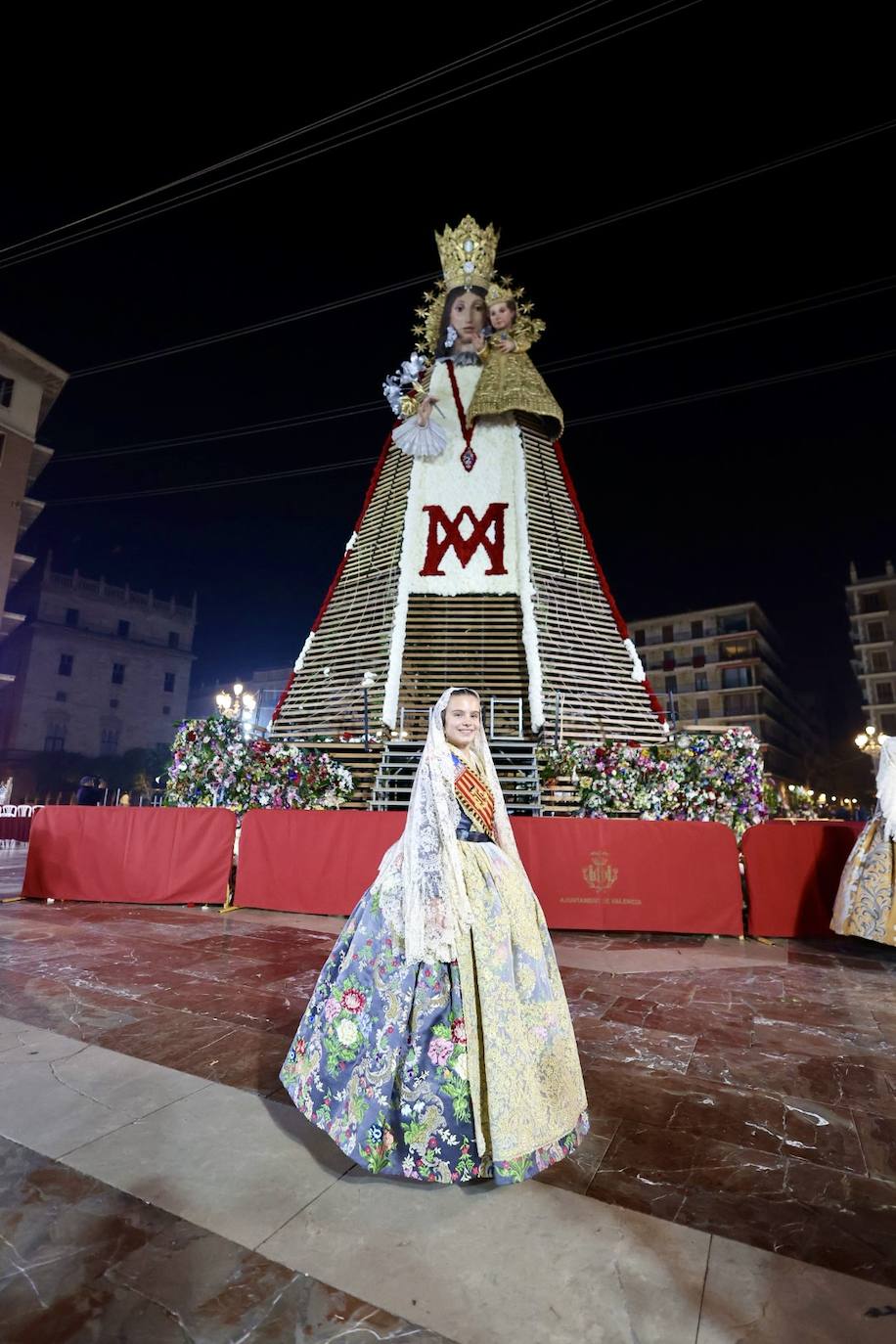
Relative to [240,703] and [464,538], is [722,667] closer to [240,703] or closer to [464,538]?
[464,538]

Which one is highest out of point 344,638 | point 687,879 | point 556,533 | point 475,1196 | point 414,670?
point 556,533

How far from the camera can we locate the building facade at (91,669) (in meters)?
38.5

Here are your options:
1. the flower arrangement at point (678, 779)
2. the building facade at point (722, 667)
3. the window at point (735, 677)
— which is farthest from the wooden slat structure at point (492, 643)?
the window at point (735, 677)

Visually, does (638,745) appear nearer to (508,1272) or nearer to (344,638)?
(344,638)

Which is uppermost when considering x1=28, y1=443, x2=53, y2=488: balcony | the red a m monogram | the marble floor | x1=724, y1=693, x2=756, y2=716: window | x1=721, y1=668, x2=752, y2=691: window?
x1=28, y1=443, x2=53, y2=488: balcony

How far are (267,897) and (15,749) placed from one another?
36.8 metres

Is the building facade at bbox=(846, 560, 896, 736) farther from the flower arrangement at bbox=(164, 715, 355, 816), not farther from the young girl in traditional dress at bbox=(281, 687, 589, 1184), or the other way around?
the young girl in traditional dress at bbox=(281, 687, 589, 1184)

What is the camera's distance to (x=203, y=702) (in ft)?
189

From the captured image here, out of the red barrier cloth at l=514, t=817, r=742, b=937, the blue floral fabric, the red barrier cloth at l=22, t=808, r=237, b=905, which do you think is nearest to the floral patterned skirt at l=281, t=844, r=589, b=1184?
the blue floral fabric

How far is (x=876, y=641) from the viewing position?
46.2 metres

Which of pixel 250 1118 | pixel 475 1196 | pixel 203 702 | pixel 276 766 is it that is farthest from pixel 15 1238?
→ pixel 203 702

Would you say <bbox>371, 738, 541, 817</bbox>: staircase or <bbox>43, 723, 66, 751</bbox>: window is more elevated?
<bbox>43, 723, 66, 751</bbox>: window

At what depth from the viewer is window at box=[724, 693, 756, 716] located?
49653 mm

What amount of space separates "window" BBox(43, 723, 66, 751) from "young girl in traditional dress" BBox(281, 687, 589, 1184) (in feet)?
141
